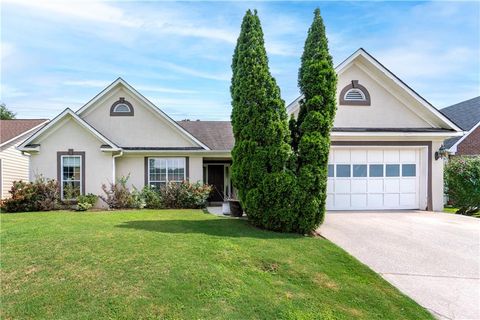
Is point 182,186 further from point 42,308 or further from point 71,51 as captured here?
point 42,308

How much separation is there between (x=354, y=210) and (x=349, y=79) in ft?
18.3

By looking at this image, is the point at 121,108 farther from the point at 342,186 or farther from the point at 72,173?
the point at 342,186

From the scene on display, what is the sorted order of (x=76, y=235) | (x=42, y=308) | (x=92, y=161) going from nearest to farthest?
(x=42, y=308) < (x=76, y=235) < (x=92, y=161)

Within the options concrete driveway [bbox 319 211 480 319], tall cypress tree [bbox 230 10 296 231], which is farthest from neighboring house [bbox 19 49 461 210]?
tall cypress tree [bbox 230 10 296 231]

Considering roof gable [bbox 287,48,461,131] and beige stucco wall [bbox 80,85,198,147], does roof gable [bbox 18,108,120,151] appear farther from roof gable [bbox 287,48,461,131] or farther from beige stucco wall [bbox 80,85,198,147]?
roof gable [bbox 287,48,461,131]

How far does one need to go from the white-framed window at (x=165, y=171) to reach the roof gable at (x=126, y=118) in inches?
39.6

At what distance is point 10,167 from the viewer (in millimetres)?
21219

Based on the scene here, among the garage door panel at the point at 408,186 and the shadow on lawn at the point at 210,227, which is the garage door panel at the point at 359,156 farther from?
the shadow on lawn at the point at 210,227

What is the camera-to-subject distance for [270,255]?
23.3 ft

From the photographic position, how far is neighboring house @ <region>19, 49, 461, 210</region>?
1423 centimetres

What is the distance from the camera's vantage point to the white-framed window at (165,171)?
17.0 meters

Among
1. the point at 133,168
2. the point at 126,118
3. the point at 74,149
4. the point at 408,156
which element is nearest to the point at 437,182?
the point at 408,156

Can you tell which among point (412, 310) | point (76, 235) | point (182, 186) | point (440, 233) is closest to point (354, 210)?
point (440, 233)

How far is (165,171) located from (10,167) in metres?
11.3
